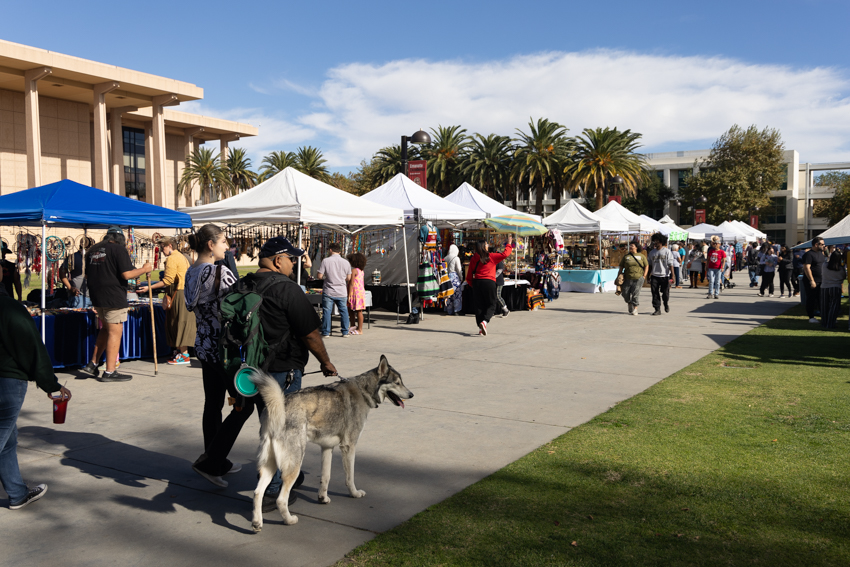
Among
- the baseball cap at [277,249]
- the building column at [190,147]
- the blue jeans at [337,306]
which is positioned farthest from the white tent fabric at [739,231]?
the building column at [190,147]

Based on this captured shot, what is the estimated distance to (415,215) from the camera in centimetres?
1449

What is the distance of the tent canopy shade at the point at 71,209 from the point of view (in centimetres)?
805

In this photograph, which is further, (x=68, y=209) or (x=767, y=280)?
(x=767, y=280)

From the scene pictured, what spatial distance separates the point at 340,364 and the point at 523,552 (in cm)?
594

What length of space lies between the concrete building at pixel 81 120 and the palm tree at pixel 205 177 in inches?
58.3

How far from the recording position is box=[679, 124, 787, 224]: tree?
191 feet

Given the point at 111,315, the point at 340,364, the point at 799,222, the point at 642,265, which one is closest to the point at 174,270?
the point at 111,315

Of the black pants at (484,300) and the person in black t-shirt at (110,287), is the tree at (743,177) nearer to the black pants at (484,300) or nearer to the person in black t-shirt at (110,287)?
the black pants at (484,300)

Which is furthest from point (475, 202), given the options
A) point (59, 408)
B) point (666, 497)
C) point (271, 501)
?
point (59, 408)

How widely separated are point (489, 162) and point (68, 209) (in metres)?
40.3

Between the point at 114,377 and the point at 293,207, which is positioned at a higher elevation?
the point at 293,207

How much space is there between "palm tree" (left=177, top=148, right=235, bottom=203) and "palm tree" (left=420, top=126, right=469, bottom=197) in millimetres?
18285

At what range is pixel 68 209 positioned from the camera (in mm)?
8164

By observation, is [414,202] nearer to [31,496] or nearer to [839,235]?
[839,235]
